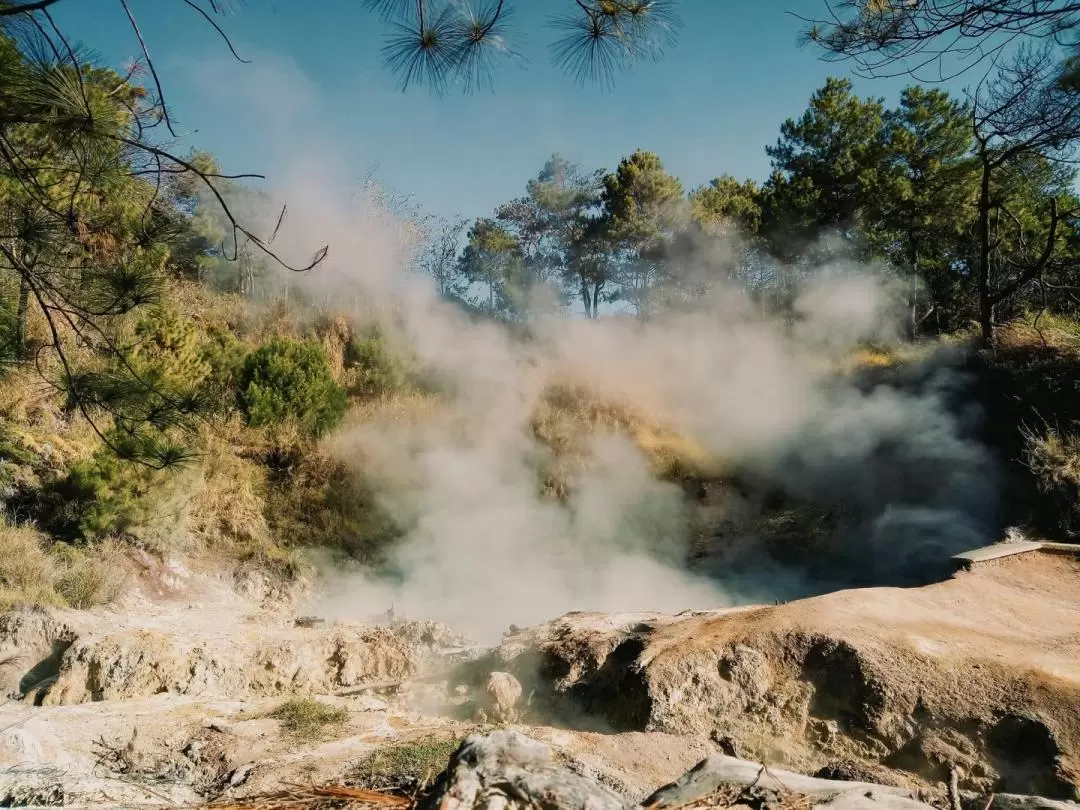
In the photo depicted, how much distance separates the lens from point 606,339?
15.5 m

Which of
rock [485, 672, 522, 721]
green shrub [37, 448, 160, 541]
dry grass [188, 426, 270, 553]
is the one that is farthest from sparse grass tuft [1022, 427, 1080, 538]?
green shrub [37, 448, 160, 541]

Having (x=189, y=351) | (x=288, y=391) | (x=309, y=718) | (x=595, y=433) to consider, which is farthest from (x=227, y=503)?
(x=595, y=433)

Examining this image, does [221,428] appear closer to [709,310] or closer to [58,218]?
[58,218]

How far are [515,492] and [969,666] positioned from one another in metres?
7.49

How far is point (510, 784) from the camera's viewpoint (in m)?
1.57

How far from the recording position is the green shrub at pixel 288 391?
1062cm

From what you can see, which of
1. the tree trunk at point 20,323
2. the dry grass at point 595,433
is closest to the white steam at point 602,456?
the dry grass at point 595,433

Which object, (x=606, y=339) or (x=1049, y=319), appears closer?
(x=1049, y=319)

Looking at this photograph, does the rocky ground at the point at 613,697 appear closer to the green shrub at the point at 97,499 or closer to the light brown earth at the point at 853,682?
the light brown earth at the point at 853,682

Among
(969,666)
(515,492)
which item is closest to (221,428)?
(515,492)

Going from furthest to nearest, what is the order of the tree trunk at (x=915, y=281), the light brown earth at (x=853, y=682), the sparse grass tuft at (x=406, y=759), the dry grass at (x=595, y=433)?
the tree trunk at (x=915, y=281) < the dry grass at (x=595, y=433) < the light brown earth at (x=853, y=682) < the sparse grass tuft at (x=406, y=759)

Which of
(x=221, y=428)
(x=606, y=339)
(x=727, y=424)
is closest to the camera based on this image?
(x=221, y=428)

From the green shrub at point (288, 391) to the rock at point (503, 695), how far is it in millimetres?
6907

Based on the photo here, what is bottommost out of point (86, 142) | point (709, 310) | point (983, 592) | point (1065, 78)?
point (983, 592)
